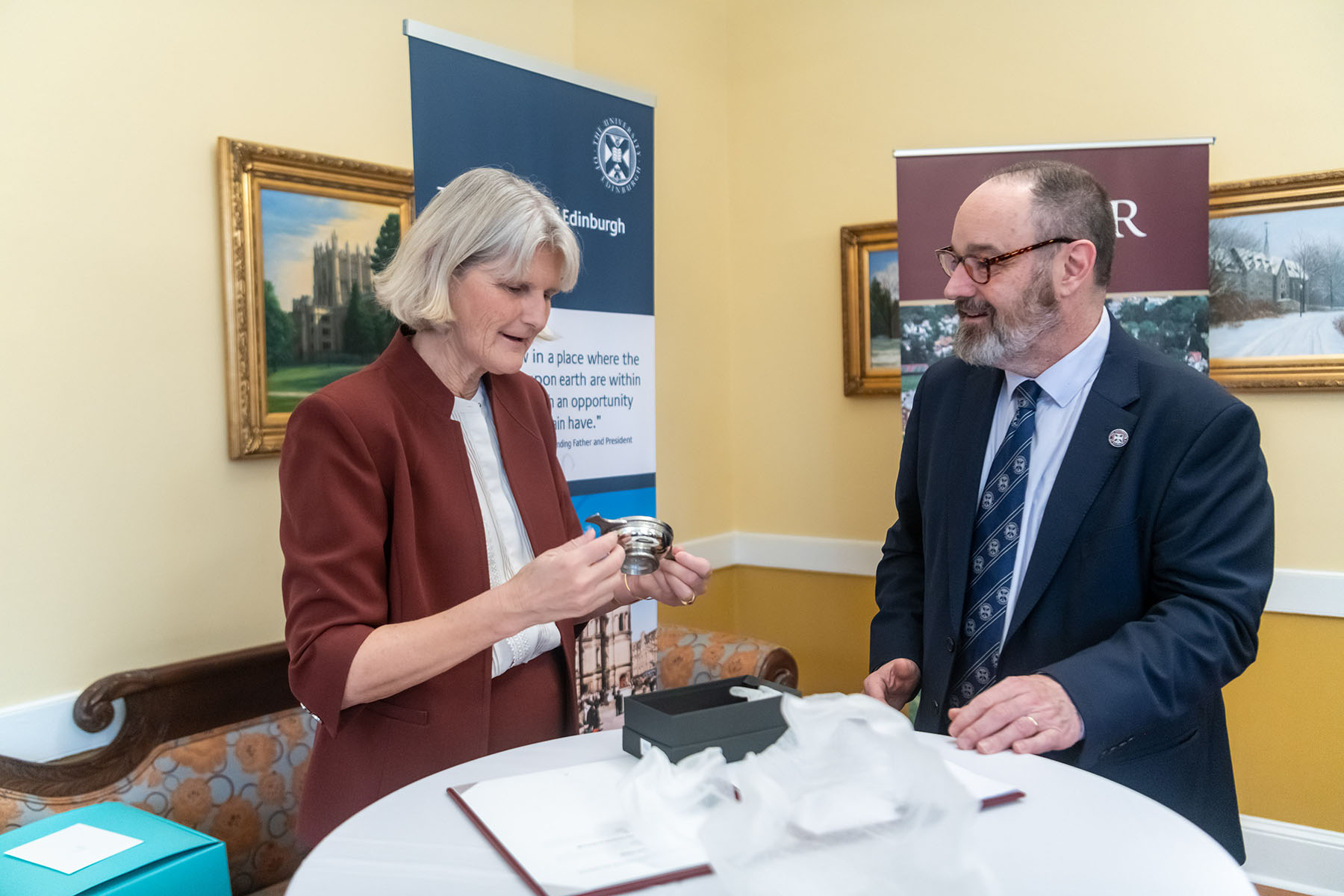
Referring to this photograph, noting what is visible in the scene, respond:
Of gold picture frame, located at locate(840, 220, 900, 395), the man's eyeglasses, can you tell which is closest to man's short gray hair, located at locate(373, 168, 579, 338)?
the man's eyeglasses

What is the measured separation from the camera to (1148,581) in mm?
1913

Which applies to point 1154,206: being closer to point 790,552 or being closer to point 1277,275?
point 1277,275

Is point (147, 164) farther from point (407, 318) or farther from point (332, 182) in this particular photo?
point (407, 318)

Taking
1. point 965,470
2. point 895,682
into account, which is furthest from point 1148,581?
point 895,682


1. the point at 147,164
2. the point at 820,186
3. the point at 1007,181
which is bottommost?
Result: the point at 1007,181

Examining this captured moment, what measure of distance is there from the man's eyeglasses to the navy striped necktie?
28 centimetres

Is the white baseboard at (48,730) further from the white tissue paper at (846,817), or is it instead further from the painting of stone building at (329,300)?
the white tissue paper at (846,817)

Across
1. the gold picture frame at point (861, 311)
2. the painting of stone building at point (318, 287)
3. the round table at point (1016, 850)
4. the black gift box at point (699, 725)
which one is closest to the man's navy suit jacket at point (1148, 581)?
the round table at point (1016, 850)

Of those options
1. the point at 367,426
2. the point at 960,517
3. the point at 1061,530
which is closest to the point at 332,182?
the point at 367,426

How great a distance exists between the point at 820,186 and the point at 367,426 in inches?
128

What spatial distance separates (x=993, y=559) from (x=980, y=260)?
68 centimetres

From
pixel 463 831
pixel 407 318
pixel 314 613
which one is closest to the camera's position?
pixel 463 831

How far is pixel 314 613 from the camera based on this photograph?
62.5 inches

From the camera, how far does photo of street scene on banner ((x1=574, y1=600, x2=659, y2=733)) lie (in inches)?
115
